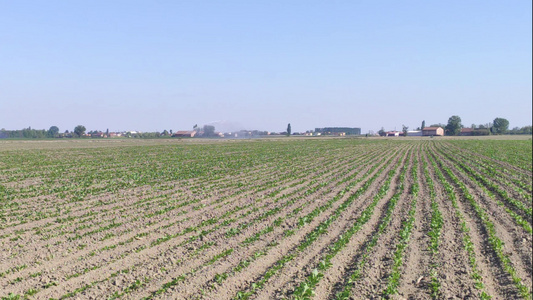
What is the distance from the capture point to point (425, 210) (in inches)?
588

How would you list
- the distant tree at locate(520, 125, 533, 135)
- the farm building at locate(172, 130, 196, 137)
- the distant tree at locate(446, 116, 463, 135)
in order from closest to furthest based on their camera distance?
the distant tree at locate(520, 125, 533, 135) < the distant tree at locate(446, 116, 463, 135) < the farm building at locate(172, 130, 196, 137)

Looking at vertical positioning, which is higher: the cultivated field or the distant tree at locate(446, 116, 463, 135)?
the distant tree at locate(446, 116, 463, 135)

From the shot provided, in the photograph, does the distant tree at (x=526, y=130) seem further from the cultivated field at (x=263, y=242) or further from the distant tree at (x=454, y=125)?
the cultivated field at (x=263, y=242)

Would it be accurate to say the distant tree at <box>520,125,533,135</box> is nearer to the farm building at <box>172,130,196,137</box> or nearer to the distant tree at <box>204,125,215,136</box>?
the distant tree at <box>204,125,215,136</box>

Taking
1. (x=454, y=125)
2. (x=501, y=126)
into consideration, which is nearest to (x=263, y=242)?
(x=501, y=126)

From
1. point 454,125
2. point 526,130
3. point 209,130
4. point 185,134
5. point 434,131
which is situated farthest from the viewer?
point 209,130

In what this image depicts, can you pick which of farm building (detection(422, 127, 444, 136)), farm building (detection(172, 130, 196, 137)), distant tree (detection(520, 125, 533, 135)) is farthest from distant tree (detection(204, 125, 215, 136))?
distant tree (detection(520, 125, 533, 135))

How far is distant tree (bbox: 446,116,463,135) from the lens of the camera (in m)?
156

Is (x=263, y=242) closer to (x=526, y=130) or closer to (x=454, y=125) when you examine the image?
(x=526, y=130)

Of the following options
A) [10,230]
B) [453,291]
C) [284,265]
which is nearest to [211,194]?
[10,230]

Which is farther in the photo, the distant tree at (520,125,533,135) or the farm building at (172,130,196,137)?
the farm building at (172,130,196,137)

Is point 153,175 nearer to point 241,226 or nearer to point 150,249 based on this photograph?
point 241,226

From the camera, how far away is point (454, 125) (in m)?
156

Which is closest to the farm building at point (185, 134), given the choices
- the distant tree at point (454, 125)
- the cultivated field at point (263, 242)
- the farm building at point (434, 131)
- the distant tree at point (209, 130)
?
the distant tree at point (209, 130)
